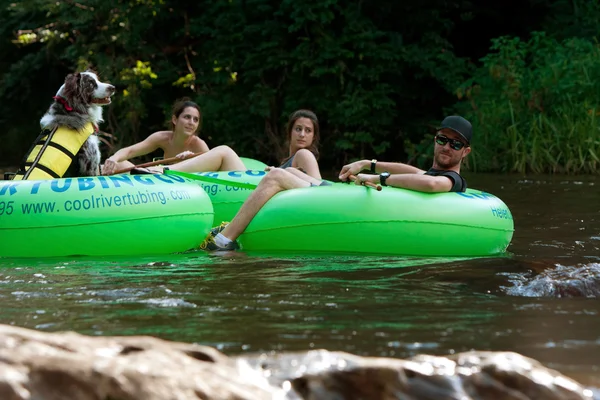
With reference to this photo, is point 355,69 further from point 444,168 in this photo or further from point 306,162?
point 444,168

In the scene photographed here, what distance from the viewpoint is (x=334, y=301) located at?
4543mm

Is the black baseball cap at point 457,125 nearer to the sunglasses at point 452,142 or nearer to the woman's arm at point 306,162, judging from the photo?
the sunglasses at point 452,142

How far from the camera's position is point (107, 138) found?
1817cm

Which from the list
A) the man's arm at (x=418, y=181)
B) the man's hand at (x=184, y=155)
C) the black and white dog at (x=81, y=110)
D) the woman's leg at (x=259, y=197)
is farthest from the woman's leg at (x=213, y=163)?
the man's arm at (x=418, y=181)

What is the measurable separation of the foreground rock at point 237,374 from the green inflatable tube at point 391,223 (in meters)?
3.25

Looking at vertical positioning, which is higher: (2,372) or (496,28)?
(496,28)

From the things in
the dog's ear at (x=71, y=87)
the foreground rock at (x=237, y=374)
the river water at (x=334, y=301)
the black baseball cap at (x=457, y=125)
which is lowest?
the river water at (x=334, y=301)

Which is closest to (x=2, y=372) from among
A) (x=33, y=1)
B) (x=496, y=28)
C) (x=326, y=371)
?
(x=326, y=371)

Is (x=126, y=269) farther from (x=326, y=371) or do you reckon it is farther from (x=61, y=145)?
(x=326, y=371)

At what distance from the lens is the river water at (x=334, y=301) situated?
12.1 feet

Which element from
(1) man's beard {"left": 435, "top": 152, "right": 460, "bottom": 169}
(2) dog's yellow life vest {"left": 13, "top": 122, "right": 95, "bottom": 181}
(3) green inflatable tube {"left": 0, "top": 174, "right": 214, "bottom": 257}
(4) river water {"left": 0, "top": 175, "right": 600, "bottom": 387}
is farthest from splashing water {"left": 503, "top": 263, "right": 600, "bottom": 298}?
(2) dog's yellow life vest {"left": 13, "top": 122, "right": 95, "bottom": 181}

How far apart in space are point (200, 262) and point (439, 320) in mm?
2306

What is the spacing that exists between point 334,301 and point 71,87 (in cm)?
355

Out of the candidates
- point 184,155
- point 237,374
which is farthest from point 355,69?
point 237,374
